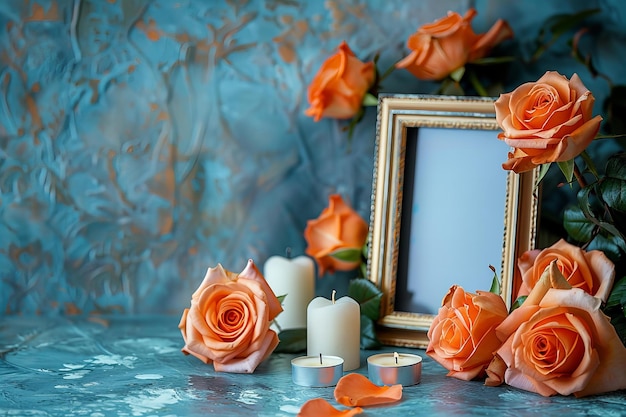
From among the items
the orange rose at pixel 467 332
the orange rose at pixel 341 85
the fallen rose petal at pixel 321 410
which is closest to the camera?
the fallen rose petal at pixel 321 410

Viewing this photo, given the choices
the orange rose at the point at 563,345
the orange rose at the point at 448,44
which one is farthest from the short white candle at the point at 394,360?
the orange rose at the point at 448,44

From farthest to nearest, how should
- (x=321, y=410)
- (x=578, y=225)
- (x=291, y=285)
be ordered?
(x=291, y=285), (x=578, y=225), (x=321, y=410)

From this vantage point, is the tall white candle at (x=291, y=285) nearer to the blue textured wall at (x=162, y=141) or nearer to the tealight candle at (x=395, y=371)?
the blue textured wall at (x=162, y=141)

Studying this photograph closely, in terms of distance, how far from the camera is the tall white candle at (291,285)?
3.69 feet

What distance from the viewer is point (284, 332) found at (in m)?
1.06

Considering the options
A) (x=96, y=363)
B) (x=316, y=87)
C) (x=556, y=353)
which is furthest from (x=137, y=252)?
(x=556, y=353)

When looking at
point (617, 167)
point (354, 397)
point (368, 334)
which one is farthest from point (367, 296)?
point (617, 167)

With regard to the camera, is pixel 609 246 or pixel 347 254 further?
pixel 347 254

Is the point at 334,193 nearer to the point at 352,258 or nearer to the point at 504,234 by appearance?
the point at 352,258

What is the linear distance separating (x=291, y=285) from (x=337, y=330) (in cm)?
Result: 18

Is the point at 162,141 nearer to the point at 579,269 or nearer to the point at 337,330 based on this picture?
the point at 337,330

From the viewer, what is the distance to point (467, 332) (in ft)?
2.90

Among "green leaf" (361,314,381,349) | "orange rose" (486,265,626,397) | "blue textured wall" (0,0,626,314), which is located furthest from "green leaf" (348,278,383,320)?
"orange rose" (486,265,626,397)

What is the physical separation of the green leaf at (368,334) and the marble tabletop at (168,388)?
1 centimetres
